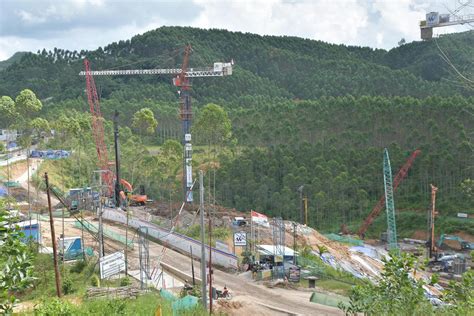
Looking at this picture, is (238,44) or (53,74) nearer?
(53,74)

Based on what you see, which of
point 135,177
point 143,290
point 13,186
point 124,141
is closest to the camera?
point 143,290

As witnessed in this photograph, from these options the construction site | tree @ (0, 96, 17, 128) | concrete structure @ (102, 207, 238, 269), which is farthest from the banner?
tree @ (0, 96, 17, 128)

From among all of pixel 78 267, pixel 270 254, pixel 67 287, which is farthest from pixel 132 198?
pixel 67 287

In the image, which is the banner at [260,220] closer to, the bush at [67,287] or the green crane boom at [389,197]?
the green crane boom at [389,197]

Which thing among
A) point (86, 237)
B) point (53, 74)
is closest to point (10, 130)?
point (86, 237)

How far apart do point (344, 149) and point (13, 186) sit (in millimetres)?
37058

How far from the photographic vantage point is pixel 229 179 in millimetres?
61438

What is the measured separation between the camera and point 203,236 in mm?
18891

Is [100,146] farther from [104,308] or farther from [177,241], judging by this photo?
[104,308]

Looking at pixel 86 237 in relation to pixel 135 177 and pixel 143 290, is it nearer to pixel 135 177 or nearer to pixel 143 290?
pixel 143 290

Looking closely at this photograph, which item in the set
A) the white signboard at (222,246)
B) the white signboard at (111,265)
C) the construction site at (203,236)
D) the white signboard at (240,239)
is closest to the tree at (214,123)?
the construction site at (203,236)

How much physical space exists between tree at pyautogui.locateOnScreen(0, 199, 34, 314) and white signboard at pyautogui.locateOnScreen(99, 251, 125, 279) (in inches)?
686

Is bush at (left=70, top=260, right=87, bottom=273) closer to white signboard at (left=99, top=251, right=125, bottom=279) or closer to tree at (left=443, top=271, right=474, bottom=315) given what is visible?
white signboard at (left=99, top=251, right=125, bottom=279)

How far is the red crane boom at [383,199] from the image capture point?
54.6 m
